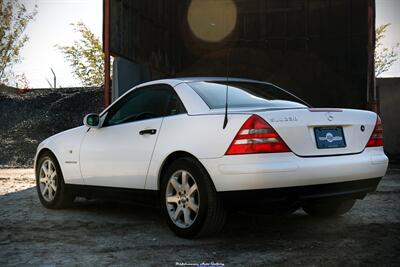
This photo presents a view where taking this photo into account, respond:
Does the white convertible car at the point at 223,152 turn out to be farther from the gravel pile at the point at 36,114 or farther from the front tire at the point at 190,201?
the gravel pile at the point at 36,114

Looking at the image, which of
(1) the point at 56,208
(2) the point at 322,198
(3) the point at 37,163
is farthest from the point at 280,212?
(3) the point at 37,163

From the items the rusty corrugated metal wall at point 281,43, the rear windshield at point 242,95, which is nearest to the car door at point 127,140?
the rear windshield at point 242,95

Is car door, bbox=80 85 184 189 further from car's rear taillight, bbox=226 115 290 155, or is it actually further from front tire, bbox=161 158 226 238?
car's rear taillight, bbox=226 115 290 155

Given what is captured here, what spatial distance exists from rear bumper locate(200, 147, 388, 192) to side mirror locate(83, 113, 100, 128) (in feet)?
5.67

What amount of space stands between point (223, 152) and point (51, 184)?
2839 millimetres

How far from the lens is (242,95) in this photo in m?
4.98

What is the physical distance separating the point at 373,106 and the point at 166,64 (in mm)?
5603

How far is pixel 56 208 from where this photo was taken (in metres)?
6.36

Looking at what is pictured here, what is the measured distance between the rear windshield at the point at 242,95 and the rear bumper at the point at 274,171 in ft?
2.07

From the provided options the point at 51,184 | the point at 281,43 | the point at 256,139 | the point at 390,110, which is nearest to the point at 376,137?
the point at 256,139

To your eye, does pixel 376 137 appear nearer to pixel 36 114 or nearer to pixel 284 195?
pixel 284 195

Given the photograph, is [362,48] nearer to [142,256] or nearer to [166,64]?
[166,64]

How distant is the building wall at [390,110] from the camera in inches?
605

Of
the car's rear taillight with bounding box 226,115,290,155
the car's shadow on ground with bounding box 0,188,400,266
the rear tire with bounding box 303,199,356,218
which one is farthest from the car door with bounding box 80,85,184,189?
the rear tire with bounding box 303,199,356,218
